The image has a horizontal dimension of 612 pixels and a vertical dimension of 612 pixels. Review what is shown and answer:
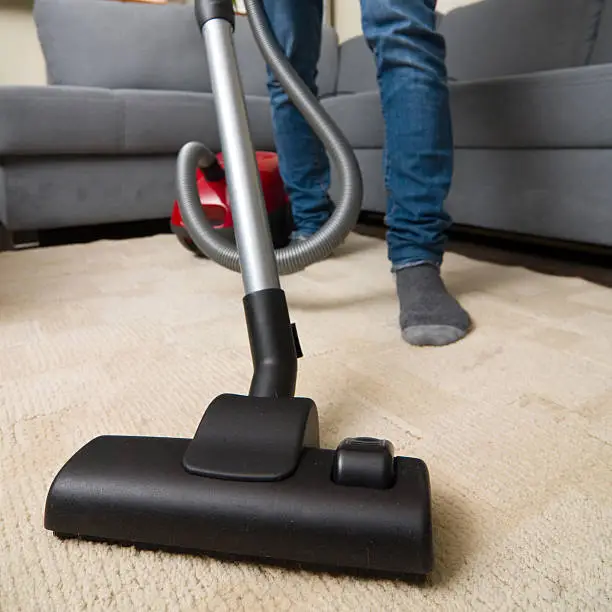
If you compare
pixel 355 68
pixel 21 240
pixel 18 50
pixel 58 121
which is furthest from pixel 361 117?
pixel 18 50

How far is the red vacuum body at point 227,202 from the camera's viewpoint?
4.37 ft

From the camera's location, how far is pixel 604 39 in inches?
66.6

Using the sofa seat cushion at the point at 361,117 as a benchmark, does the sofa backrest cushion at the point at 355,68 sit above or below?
above

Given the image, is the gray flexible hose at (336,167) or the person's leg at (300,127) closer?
the gray flexible hose at (336,167)

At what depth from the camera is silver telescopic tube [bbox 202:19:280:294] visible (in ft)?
1.83

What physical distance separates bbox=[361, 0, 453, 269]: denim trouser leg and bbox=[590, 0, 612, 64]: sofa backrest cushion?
1070 millimetres

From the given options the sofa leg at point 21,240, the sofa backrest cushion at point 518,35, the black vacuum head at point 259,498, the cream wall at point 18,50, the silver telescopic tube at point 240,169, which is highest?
the cream wall at point 18,50

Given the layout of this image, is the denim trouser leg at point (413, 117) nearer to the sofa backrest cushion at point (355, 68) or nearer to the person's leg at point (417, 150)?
the person's leg at point (417, 150)

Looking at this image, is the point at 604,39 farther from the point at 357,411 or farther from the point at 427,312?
the point at 357,411

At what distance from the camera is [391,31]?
863 mm

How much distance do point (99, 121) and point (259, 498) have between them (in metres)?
1.64

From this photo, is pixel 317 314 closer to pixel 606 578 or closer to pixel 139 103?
pixel 606 578

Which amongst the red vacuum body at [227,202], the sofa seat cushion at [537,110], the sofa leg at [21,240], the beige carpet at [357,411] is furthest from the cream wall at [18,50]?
the sofa seat cushion at [537,110]

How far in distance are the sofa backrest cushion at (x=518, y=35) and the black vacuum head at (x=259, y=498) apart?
1784 mm
